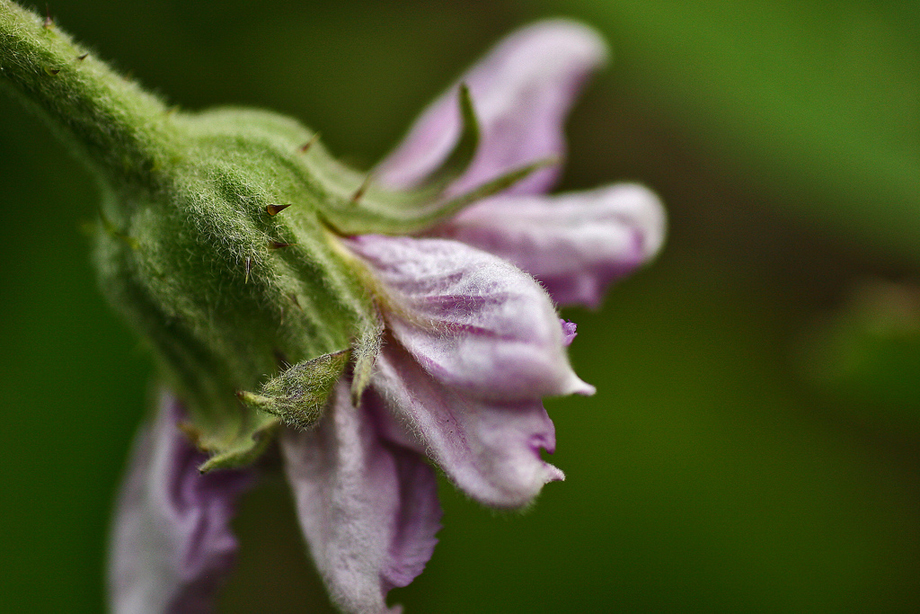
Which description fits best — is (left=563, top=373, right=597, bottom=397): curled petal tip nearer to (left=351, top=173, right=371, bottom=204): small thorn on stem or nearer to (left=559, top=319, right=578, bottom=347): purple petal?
(left=559, top=319, right=578, bottom=347): purple petal

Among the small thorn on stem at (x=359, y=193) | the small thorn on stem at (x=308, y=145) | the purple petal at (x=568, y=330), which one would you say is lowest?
the purple petal at (x=568, y=330)

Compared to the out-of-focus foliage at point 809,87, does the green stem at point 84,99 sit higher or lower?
higher

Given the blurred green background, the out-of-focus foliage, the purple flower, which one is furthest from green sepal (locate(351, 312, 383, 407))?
the out-of-focus foliage

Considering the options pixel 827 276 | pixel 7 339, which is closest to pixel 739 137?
pixel 827 276

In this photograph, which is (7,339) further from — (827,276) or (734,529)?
(827,276)

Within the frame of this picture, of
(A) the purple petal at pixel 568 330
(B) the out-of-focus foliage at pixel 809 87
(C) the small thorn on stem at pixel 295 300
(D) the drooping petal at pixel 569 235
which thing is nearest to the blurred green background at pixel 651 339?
(B) the out-of-focus foliage at pixel 809 87

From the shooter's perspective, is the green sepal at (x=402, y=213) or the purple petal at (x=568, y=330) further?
the green sepal at (x=402, y=213)

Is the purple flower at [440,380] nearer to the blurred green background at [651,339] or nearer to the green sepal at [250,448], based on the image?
the green sepal at [250,448]
